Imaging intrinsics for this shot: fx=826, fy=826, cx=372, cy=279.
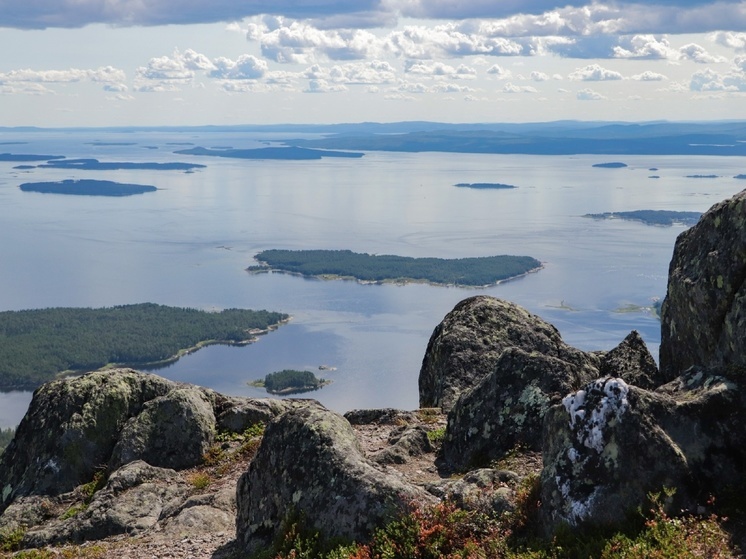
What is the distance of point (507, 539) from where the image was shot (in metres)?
9.70

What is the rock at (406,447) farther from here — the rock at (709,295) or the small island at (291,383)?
the small island at (291,383)

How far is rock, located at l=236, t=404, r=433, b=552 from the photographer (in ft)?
34.2

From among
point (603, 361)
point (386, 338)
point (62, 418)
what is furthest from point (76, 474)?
point (386, 338)

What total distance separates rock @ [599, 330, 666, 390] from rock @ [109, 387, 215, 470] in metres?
8.47

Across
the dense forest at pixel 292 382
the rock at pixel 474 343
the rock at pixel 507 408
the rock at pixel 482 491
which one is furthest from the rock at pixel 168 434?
the dense forest at pixel 292 382

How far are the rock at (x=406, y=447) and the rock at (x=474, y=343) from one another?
4.13 m

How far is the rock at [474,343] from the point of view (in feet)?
69.7

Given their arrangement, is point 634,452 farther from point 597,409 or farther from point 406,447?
point 406,447

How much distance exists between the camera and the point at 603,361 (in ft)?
57.3

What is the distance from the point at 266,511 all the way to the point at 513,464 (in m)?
4.37

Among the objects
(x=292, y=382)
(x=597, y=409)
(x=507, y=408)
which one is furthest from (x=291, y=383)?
(x=597, y=409)

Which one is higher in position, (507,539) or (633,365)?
(633,365)

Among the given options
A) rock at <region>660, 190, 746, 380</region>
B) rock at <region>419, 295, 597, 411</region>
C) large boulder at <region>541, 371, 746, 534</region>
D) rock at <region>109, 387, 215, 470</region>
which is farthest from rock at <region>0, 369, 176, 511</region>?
rock at <region>660, 190, 746, 380</region>

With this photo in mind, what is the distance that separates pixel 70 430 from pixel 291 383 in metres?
144
